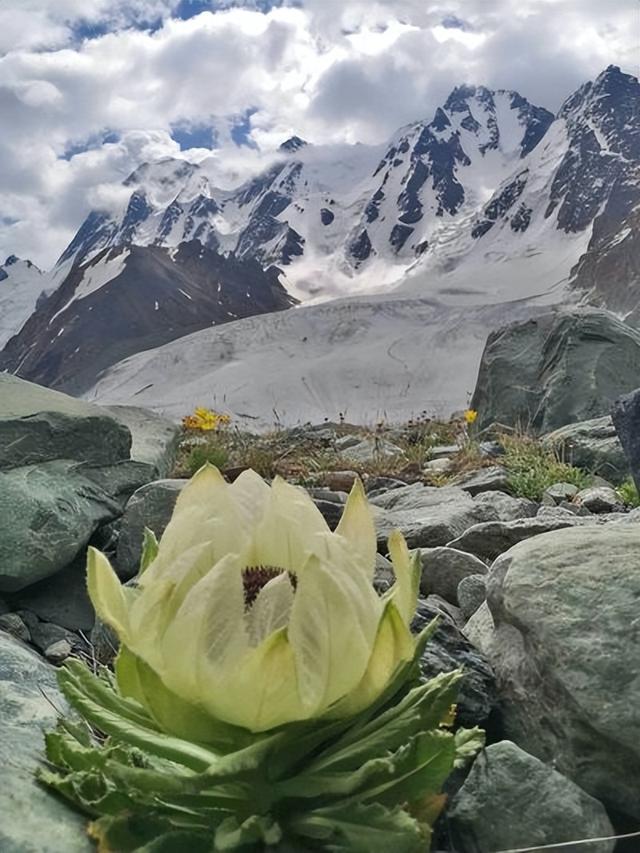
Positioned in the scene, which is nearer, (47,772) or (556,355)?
(47,772)

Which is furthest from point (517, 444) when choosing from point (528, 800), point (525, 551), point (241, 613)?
point (241, 613)

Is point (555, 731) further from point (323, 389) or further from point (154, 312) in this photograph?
point (154, 312)

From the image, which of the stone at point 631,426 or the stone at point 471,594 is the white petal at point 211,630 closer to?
the stone at point 471,594

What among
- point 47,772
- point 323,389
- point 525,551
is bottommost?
point 323,389

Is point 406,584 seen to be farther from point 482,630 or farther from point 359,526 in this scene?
point 482,630

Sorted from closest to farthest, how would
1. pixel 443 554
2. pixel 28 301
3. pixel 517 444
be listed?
pixel 443 554 → pixel 517 444 → pixel 28 301

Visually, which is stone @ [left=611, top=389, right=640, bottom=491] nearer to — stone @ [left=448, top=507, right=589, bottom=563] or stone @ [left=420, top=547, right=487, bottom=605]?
stone @ [left=448, top=507, right=589, bottom=563]
